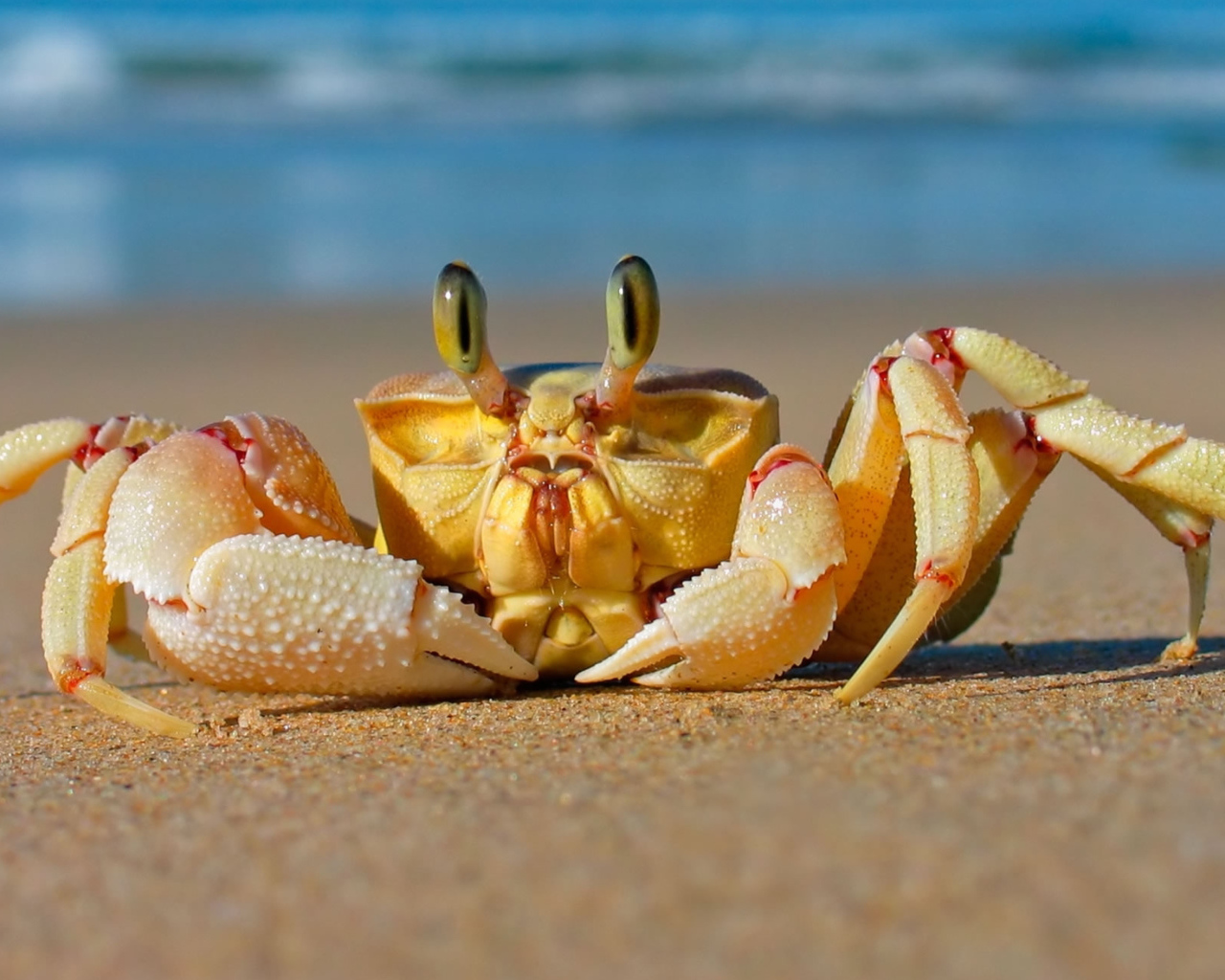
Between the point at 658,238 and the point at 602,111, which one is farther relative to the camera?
the point at 602,111

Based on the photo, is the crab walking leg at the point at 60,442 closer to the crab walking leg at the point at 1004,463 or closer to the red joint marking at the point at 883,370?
the red joint marking at the point at 883,370

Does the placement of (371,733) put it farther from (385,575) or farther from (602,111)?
(602,111)

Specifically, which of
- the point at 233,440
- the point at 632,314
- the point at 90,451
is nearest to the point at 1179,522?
the point at 632,314

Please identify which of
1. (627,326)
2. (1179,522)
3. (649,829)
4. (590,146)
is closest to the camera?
(649,829)

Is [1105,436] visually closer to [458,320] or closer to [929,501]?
[929,501]

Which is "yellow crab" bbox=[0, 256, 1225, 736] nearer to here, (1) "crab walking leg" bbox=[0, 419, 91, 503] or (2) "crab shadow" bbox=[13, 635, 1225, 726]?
(2) "crab shadow" bbox=[13, 635, 1225, 726]

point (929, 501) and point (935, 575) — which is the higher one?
point (929, 501)

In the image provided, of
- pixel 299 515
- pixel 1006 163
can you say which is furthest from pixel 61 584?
pixel 1006 163
